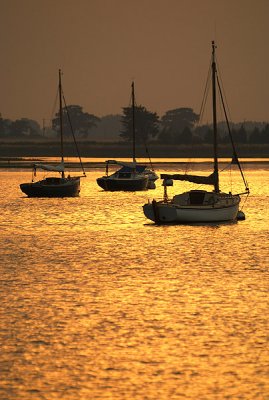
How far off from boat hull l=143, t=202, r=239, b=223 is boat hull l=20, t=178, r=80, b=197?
85.0ft

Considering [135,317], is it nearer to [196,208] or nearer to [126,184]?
[196,208]

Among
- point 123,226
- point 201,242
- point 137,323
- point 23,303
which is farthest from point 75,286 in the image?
point 123,226

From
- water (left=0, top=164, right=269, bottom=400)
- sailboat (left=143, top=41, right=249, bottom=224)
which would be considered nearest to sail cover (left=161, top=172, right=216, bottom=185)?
sailboat (left=143, top=41, right=249, bottom=224)

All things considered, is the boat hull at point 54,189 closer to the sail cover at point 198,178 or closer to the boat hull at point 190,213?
the sail cover at point 198,178

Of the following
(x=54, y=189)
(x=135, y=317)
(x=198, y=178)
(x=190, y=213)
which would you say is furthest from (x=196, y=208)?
(x=54, y=189)

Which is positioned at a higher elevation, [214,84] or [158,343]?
[214,84]

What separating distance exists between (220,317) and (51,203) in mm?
53350

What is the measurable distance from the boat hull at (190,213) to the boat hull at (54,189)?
2591 cm

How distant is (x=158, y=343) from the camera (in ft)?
63.6

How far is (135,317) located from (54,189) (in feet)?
174

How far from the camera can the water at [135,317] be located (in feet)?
53.9

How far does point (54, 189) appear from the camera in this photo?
74.8 metres

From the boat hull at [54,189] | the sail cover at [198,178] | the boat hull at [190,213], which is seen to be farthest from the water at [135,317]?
the boat hull at [54,189]

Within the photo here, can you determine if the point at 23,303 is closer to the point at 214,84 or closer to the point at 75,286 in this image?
the point at 75,286
